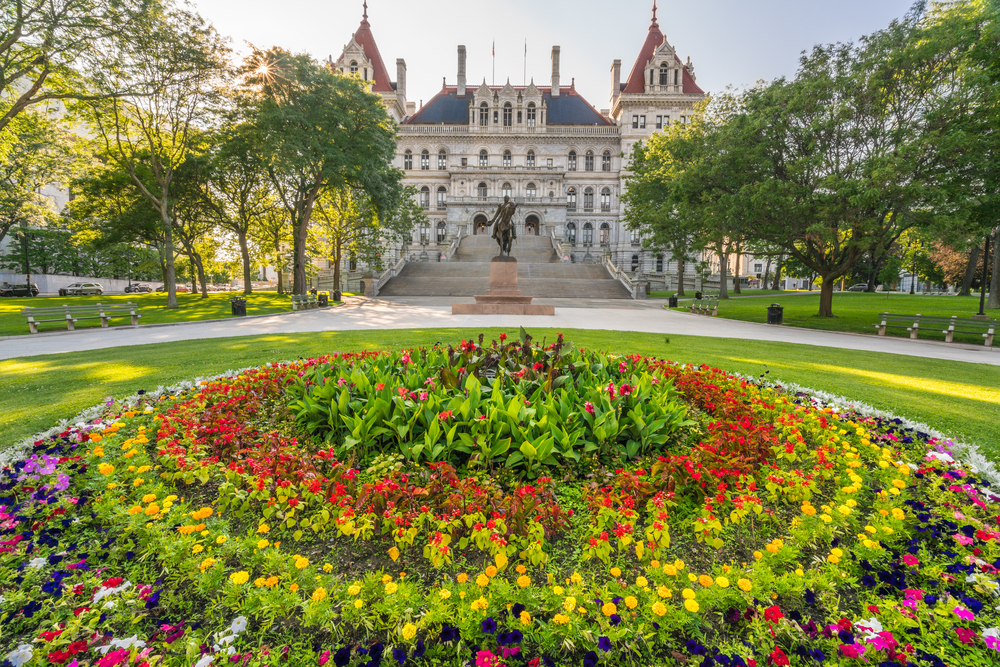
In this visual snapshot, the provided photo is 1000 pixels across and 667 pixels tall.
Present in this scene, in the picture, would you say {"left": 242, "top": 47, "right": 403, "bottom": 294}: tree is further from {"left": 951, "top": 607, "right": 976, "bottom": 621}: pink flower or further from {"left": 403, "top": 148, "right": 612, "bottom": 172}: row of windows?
{"left": 403, "top": 148, "right": 612, "bottom": 172}: row of windows

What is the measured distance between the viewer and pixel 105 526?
3.42m

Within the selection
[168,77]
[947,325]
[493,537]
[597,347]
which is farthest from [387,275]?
[493,537]

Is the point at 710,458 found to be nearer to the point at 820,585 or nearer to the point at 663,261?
the point at 820,585

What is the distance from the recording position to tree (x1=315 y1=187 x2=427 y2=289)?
32469 mm

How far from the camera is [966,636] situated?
7.47ft

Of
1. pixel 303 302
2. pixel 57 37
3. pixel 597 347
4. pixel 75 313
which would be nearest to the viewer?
pixel 597 347

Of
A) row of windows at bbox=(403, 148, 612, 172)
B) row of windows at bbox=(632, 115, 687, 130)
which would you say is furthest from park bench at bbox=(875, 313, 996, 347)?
row of windows at bbox=(403, 148, 612, 172)

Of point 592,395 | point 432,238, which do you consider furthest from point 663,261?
point 592,395

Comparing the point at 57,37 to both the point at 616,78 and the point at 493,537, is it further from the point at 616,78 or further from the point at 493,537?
the point at 616,78

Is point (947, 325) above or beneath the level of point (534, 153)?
beneath

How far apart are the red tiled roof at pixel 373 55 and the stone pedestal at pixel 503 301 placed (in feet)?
185

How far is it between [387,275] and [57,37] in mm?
24889

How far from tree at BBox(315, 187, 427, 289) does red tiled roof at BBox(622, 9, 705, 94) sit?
43.7m

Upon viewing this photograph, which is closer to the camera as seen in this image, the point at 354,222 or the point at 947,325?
the point at 947,325
